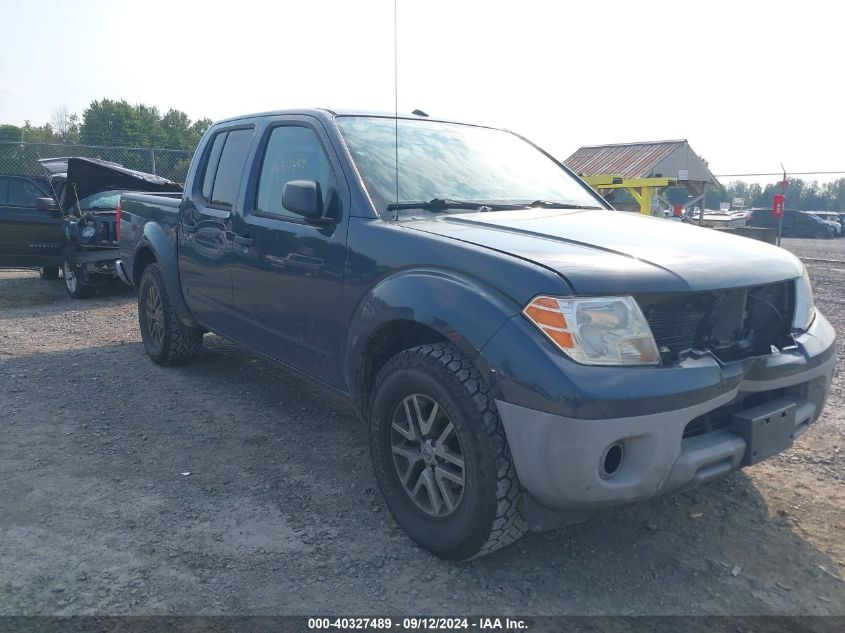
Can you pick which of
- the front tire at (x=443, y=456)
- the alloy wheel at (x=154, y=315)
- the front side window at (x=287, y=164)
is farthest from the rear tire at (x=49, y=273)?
the front tire at (x=443, y=456)

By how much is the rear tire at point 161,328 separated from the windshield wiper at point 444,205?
2635 mm

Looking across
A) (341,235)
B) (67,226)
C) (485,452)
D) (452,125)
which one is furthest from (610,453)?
(67,226)

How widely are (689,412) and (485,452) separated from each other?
2.40 ft

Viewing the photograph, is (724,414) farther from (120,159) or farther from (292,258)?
(120,159)

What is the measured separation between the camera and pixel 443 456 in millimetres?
2867

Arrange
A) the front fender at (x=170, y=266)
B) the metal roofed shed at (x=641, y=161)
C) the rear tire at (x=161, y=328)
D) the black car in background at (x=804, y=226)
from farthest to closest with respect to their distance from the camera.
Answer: the black car in background at (x=804, y=226) → the metal roofed shed at (x=641, y=161) → the rear tire at (x=161, y=328) → the front fender at (x=170, y=266)

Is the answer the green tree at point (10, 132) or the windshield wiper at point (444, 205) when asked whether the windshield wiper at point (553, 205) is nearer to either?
the windshield wiper at point (444, 205)

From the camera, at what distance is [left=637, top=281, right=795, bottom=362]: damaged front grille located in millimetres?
2631

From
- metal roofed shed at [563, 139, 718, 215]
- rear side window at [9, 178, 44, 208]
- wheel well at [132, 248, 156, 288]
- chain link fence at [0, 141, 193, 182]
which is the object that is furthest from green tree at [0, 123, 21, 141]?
wheel well at [132, 248, 156, 288]

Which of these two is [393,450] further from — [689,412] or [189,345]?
[189,345]

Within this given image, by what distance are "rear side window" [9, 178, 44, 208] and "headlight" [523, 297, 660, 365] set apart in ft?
31.4

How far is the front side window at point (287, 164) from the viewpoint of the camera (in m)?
3.82

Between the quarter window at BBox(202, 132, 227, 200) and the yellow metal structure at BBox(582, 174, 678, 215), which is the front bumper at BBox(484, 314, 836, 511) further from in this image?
the yellow metal structure at BBox(582, 174, 678, 215)

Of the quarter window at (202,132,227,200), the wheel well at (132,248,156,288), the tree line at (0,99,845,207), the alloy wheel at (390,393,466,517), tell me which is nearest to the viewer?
the alloy wheel at (390,393,466,517)
